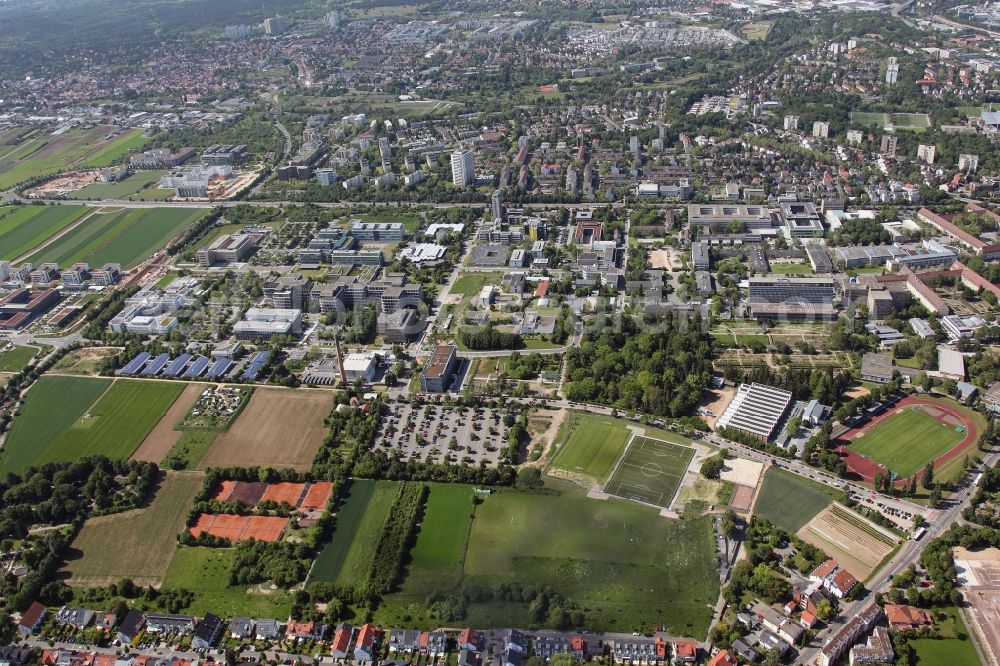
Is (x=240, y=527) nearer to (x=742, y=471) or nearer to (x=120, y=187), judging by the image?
(x=742, y=471)

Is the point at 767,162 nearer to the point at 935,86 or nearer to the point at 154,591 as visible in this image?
the point at 935,86

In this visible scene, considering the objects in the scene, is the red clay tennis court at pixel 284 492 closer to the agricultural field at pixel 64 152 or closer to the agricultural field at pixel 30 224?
the agricultural field at pixel 30 224

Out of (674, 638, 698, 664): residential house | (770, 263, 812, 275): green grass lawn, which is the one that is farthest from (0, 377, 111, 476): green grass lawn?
(770, 263, 812, 275): green grass lawn

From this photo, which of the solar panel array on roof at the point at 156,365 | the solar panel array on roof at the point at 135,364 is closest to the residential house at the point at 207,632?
the solar panel array on roof at the point at 156,365

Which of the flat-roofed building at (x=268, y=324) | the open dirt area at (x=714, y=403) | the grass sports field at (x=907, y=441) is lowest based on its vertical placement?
the grass sports field at (x=907, y=441)

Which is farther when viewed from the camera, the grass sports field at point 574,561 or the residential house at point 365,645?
the grass sports field at point 574,561

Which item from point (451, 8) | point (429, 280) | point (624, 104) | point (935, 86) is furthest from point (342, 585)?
point (451, 8)
